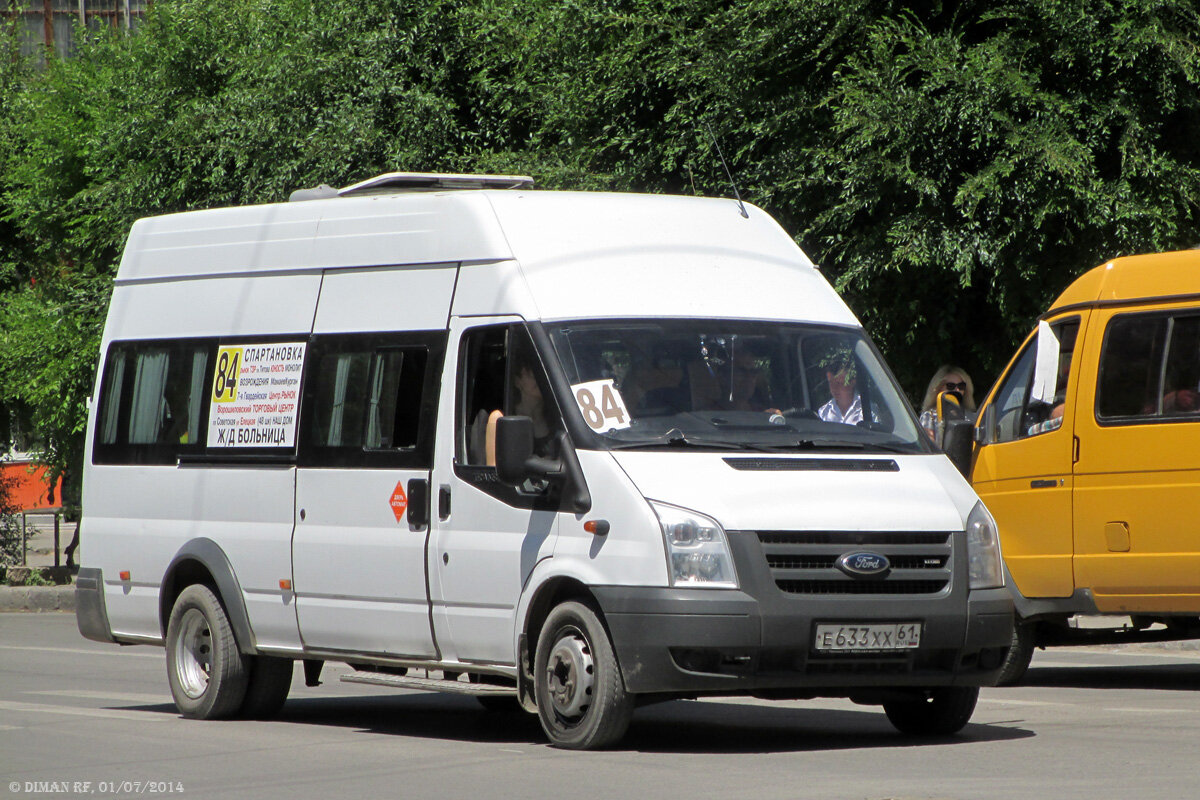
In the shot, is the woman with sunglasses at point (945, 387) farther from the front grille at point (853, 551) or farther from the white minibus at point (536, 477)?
the front grille at point (853, 551)

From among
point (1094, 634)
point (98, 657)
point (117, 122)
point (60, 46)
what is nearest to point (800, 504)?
point (1094, 634)

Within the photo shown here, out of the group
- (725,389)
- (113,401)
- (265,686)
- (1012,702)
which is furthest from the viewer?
(113,401)

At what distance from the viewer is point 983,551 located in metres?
8.50

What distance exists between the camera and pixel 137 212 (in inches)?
947

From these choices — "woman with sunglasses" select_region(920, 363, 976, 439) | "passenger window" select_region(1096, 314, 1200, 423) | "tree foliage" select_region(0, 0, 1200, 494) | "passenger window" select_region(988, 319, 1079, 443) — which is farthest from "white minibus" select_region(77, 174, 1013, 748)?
"woman with sunglasses" select_region(920, 363, 976, 439)

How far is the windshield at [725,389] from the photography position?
27.4 feet

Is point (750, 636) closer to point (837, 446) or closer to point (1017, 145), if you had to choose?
point (837, 446)

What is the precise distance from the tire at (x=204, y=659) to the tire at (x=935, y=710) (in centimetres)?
356

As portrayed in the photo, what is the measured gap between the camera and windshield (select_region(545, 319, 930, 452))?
8359 mm

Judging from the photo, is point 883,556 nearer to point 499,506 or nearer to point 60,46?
point 499,506

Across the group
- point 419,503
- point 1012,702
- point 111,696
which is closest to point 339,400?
point 419,503

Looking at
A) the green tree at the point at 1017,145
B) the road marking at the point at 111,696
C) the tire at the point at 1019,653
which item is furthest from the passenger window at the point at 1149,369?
the road marking at the point at 111,696

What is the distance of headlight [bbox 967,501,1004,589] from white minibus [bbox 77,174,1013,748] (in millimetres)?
16

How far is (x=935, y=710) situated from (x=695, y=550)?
1.71m
